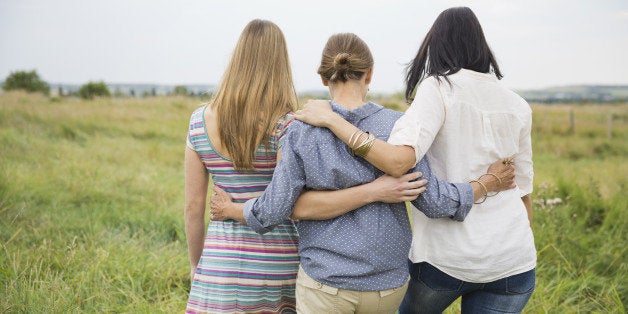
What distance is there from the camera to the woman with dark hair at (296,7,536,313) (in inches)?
69.8

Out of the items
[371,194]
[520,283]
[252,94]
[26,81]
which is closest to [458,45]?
[371,194]

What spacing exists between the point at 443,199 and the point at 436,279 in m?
0.31

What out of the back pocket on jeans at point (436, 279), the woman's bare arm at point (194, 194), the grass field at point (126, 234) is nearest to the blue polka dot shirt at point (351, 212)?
the back pocket on jeans at point (436, 279)

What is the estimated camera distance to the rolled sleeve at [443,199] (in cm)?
175

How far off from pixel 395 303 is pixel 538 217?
3.46 metres

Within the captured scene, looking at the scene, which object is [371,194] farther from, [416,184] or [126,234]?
[126,234]

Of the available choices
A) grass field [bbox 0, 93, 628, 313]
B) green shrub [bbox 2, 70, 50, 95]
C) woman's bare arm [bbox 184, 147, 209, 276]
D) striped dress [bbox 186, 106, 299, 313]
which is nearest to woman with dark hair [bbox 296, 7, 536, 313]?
striped dress [bbox 186, 106, 299, 313]

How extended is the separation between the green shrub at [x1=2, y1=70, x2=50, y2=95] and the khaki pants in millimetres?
45755

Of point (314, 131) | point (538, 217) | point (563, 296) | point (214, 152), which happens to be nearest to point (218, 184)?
point (214, 152)

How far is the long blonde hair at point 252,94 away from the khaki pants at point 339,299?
50cm

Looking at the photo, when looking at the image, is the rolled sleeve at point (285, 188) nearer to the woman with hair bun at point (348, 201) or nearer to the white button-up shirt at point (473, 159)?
the woman with hair bun at point (348, 201)

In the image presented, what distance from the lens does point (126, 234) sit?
4.82 metres

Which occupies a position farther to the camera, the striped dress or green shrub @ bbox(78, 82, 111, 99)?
green shrub @ bbox(78, 82, 111, 99)

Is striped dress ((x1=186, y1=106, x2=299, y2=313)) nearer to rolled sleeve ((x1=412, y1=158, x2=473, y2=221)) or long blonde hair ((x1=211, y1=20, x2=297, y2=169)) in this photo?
long blonde hair ((x1=211, y1=20, x2=297, y2=169))
